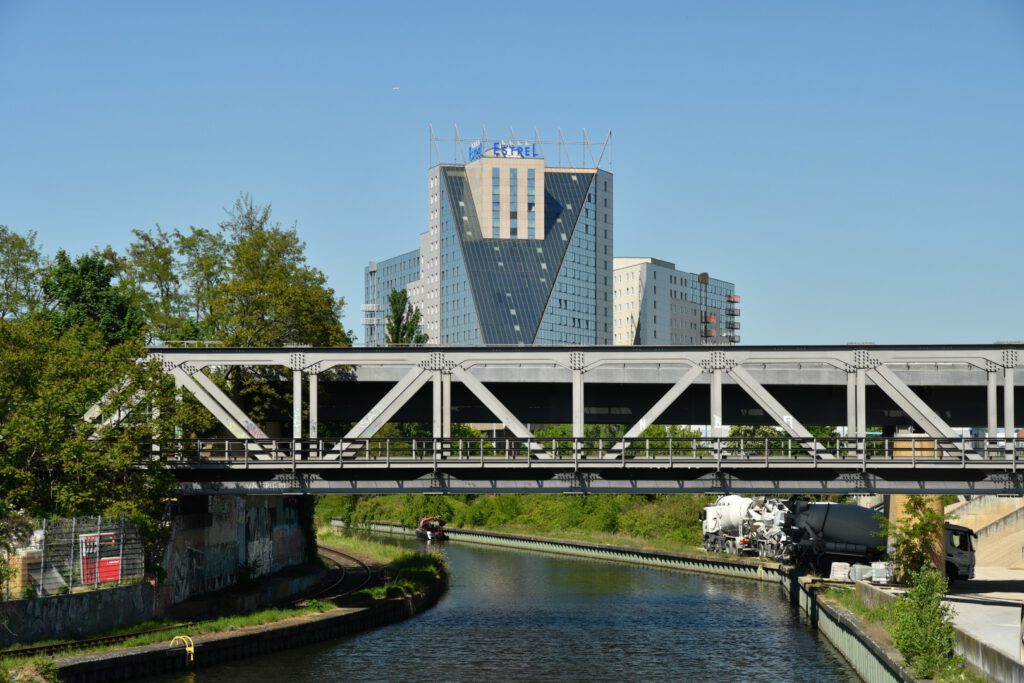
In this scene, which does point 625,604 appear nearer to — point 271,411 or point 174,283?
point 271,411

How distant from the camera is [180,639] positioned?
45.5 meters

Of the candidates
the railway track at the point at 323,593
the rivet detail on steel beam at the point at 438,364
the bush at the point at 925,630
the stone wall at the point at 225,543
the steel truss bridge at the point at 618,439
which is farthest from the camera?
the stone wall at the point at 225,543

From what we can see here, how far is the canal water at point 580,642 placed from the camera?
4688cm

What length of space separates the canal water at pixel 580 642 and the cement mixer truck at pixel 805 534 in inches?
159

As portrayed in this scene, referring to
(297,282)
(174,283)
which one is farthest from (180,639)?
(174,283)

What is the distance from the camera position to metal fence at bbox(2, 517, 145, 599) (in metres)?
43.5

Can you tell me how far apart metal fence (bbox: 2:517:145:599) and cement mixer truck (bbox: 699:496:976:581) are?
128 feet

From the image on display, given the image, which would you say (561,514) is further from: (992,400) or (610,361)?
(992,400)

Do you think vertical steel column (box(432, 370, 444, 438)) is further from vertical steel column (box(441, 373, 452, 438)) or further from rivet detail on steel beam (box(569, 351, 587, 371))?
rivet detail on steel beam (box(569, 351, 587, 371))

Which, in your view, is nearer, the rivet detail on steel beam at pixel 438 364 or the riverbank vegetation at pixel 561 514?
the rivet detail on steel beam at pixel 438 364

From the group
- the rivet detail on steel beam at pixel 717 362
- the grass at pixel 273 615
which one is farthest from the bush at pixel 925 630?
the grass at pixel 273 615

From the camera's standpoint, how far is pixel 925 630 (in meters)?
38.0

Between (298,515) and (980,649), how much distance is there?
50563 millimetres

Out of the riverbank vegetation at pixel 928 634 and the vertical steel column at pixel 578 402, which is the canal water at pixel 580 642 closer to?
the riverbank vegetation at pixel 928 634
